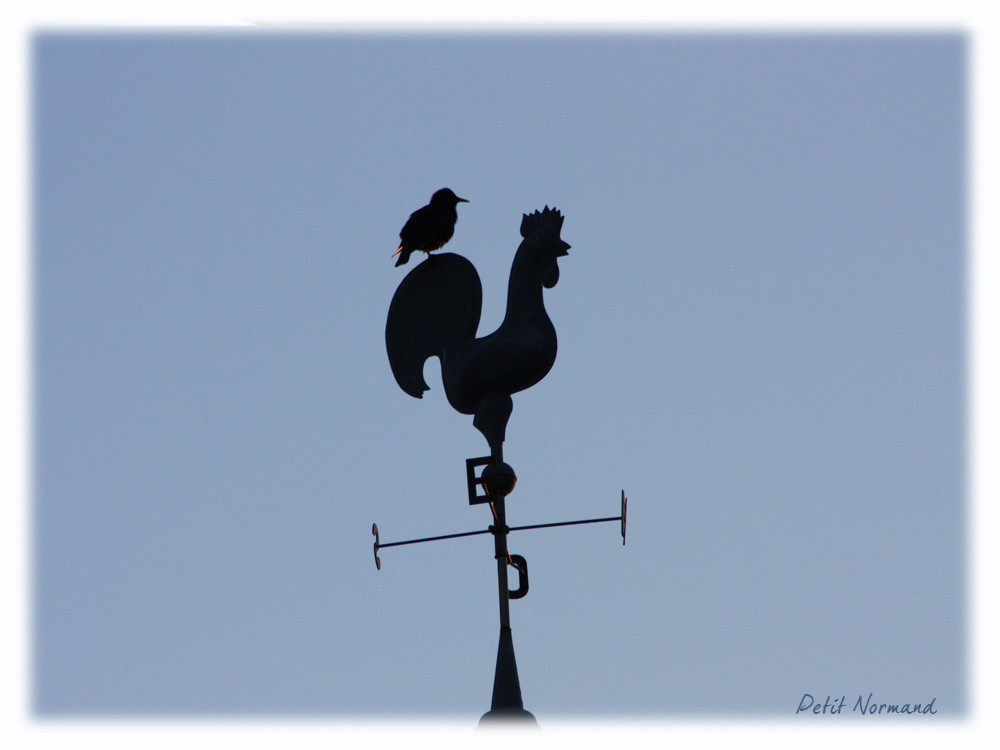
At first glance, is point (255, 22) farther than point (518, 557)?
Yes

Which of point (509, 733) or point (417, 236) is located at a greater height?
point (417, 236)

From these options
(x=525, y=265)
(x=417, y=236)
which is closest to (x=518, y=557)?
(x=525, y=265)

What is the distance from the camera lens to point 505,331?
533 cm

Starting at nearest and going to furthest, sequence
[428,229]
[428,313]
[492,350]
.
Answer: [492,350]
[428,313]
[428,229]

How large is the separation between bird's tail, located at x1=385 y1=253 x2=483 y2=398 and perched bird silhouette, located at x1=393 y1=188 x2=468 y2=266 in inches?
40.0

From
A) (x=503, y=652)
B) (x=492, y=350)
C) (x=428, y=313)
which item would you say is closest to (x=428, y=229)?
(x=428, y=313)

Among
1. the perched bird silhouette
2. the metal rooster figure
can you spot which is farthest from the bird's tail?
the perched bird silhouette

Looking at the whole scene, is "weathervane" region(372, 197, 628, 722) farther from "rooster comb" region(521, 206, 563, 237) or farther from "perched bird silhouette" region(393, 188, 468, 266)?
"perched bird silhouette" region(393, 188, 468, 266)

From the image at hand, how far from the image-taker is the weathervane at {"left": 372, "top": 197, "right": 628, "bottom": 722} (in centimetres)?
503

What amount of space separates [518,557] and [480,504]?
0.75 feet

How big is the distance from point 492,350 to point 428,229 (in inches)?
73.4

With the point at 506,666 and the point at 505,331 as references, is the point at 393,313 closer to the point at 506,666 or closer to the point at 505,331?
the point at 505,331

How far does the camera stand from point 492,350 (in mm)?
5297

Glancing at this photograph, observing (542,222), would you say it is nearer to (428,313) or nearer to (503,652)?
(428,313)
